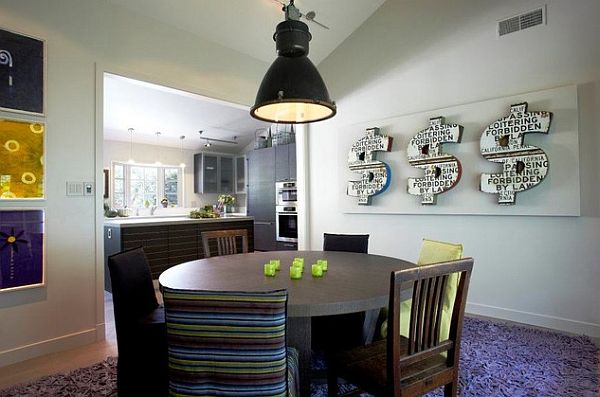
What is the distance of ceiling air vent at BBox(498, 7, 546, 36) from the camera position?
318 cm

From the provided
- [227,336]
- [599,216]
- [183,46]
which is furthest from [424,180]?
[227,336]

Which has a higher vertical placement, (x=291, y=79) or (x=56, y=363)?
(x=291, y=79)

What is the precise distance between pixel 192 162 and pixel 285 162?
114 inches

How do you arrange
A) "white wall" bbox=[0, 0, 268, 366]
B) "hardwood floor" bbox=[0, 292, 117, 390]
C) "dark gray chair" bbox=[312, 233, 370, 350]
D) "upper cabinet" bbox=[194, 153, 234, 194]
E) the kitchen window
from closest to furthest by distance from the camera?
"dark gray chair" bbox=[312, 233, 370, 350] → "hardwood floor" bbox=[0, 292, 117, 390] → "white wall" bbox=[0, 0, 268, 366] → the kitchen window → "upper cabinet" bbox=[194, 153, 234, 194]

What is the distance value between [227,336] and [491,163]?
3.17 m

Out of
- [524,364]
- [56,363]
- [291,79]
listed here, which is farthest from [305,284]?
[56,363]

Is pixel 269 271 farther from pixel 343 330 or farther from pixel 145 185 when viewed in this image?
pixel 145 185

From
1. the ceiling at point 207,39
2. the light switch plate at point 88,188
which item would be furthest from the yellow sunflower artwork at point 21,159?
the ceiling at point 207,39

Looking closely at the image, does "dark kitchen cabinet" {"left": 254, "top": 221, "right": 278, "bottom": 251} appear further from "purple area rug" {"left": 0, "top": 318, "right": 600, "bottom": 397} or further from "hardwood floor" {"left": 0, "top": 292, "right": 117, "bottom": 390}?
"purple area rug" {"left": 0, "top": 318, "right": 600, "bottom": 397}

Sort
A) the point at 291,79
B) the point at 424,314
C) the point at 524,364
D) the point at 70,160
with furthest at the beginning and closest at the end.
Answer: the point at 70,160 < the point at 524,364 < the point at 291,79 < the point at 424,314

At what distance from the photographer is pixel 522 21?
10.7 feet

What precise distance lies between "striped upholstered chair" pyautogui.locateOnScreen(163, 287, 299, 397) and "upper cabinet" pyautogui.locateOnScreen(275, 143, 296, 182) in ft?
16.6

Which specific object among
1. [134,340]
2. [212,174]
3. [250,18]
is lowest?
[134,340]

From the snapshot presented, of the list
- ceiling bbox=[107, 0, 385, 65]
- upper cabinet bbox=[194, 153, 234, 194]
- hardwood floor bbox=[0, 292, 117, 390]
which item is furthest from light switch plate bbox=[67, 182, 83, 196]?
upper cabinet bbox=[194, 153, 234, 194]
